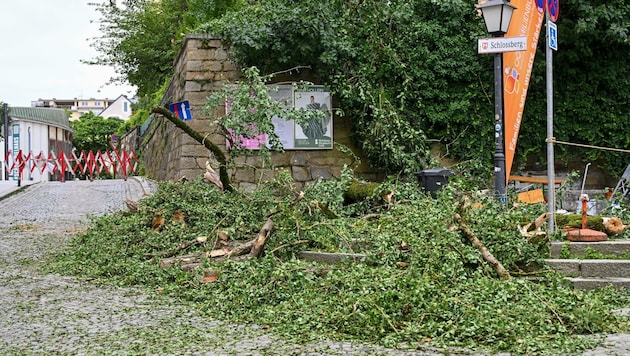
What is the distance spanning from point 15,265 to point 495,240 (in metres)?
5.38

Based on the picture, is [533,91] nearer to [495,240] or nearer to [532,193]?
Result: [532,193]

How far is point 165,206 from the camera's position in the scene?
9.15m

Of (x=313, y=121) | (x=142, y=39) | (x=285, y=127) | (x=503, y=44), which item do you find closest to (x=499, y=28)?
(x=503, y=44)

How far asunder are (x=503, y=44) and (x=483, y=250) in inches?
149

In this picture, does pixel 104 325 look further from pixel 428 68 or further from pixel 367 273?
pixel 428 68

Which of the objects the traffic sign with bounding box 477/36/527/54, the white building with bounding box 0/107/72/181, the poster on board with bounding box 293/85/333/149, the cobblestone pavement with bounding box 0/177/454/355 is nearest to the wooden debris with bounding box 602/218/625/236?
the traffic sign with bounding box 477/36/527/54

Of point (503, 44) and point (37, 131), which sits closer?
point (503, 44)

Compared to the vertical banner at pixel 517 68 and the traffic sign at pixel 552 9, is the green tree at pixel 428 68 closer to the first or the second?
the vertical banner at pixel 517 68

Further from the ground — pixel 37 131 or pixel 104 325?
pixel 37 131

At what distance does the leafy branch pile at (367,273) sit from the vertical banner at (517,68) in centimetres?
299

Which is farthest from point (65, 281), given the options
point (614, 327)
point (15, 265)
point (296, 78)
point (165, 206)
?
point (296, 78)

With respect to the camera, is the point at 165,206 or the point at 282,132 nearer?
the point at 165,206

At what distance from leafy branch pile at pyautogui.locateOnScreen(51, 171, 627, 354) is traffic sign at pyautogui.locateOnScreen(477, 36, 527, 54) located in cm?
203

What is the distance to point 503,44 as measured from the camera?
9.09m
